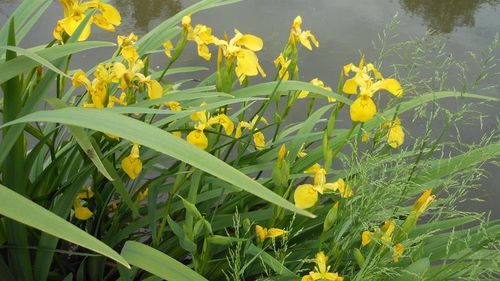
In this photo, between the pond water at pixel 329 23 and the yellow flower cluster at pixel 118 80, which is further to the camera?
the pond water at pixel 329 23

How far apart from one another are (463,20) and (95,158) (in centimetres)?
257

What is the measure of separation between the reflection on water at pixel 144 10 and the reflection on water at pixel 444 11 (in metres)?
1.25

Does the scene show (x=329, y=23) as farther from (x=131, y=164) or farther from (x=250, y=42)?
(x=131, y=164)

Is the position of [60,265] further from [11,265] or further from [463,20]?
[463,20]

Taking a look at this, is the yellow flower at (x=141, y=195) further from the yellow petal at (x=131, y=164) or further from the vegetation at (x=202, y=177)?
the yellow petal at (x=131, y=164)

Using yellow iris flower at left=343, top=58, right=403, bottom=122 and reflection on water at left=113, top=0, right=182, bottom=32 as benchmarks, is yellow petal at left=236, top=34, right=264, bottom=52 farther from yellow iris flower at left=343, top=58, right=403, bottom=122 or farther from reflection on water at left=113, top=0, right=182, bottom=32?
reflection on water at left=113, top=0, right=182, bottom=32

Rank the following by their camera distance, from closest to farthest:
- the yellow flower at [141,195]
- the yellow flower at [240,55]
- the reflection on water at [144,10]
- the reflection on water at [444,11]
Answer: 1. the yellow flower at [240,55]
2. the yellow flower at [141,195]
3. the reflection on water at [144,10]
4. the reflection on water at [444,11]

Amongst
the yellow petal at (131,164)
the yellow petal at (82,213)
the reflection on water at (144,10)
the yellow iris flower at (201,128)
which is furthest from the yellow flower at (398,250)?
the reflection on water at (144,10)

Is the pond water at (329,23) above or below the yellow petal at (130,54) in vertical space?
below

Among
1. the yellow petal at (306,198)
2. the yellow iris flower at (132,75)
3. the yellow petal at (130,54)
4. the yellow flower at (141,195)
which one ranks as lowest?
the yellow flower at (141,195)

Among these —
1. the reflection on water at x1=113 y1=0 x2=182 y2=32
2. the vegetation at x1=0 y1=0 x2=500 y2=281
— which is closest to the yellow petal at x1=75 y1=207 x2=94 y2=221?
the vegetation at x1=0 y1=0 x2=500 y2=281

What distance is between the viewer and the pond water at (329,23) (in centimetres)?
239

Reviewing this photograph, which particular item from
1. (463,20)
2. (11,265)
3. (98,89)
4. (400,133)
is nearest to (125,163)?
(98,89)

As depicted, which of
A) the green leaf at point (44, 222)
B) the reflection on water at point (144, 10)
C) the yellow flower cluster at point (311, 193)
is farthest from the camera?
the reflection on water at point (144, 10)
